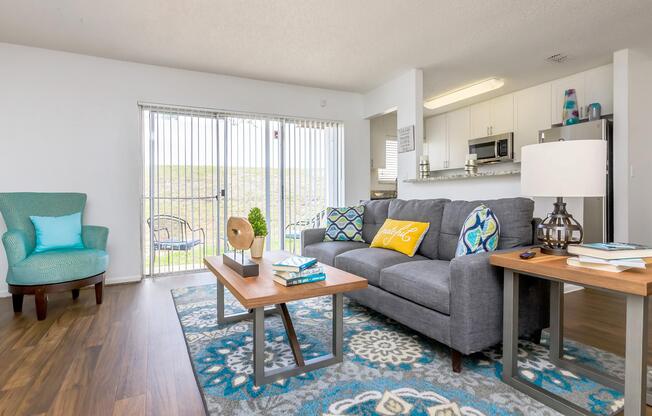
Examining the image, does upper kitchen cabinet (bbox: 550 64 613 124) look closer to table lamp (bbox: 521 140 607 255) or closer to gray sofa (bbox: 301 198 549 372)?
gray sofa (bbox: 301 198 549 372)

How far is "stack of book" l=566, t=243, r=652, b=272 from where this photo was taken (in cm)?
133

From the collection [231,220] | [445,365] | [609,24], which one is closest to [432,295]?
[445,365]

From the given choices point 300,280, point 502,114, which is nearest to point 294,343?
point 300,280

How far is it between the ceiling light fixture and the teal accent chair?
468 centimetres

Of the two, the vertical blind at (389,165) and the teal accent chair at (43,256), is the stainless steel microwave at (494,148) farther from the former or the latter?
the teal accent chair at (43,256)

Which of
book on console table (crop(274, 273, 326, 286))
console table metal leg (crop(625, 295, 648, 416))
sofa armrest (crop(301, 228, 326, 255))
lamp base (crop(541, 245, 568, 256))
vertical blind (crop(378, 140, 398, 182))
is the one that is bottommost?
console table metal leg (crop(625, 295, 648, 416))

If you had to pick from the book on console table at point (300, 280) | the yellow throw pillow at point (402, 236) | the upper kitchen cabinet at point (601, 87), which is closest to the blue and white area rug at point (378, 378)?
the book on console table at point (300, 280)

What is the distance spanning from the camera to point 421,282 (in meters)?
2.00

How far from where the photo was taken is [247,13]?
2793 millimetres

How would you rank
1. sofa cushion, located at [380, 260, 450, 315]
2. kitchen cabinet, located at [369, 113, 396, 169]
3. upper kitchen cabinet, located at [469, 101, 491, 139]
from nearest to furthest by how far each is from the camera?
sofa cushion, located at [380, 260, 450, 315] < upper kitchen cabinet, located at [469, 101, 491, 139] < kitchen cabinet, located at [369, 113, 396, 169]

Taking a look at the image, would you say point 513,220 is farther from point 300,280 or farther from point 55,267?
point 55,267

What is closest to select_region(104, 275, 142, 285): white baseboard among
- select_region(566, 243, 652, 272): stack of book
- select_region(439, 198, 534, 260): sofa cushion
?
select_region(439, 198, 534, 260): sofa cushion

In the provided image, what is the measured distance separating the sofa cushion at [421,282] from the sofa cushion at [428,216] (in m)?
0.34

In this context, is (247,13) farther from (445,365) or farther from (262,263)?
(445,365)
